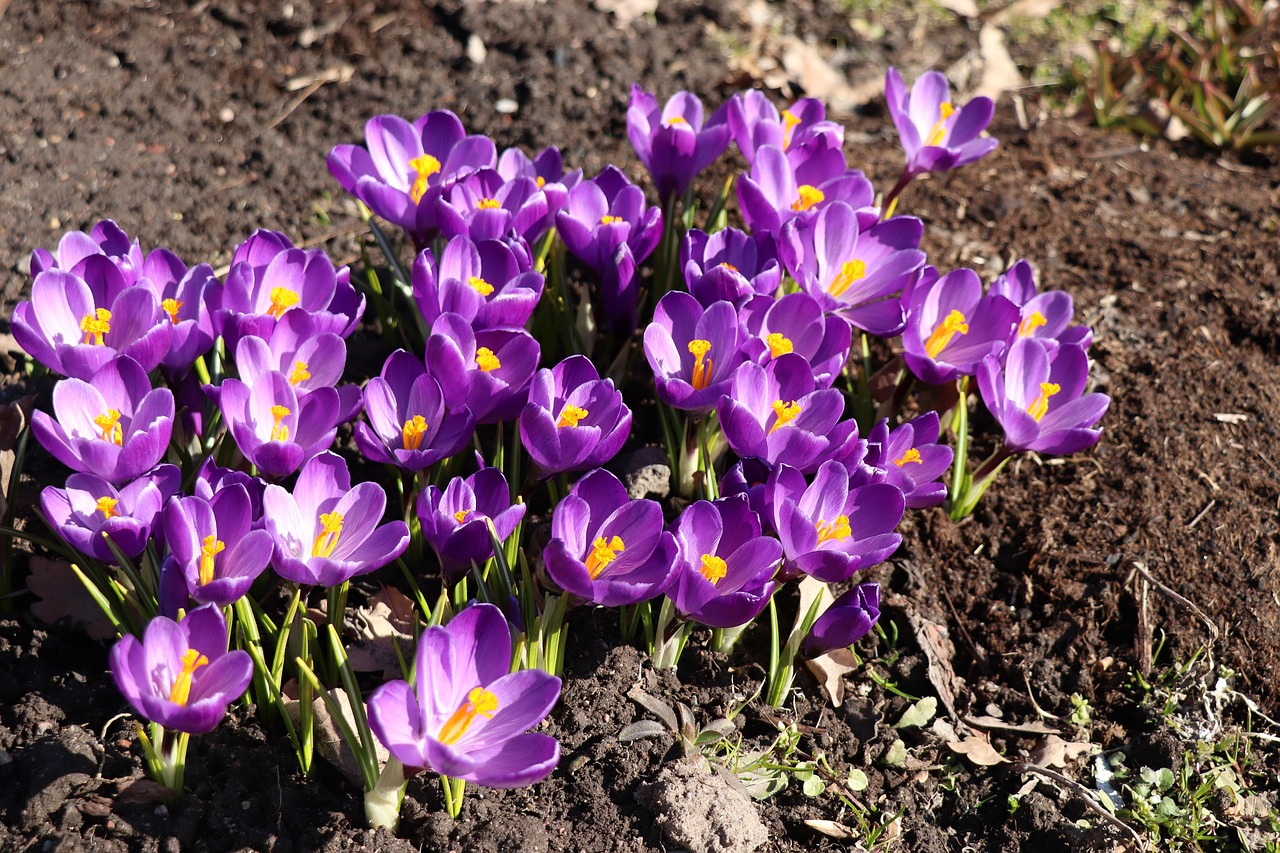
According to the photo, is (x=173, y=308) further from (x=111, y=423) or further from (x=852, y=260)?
(x=852, y=260)

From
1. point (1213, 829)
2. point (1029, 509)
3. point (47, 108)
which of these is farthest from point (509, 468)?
point (47, 108)

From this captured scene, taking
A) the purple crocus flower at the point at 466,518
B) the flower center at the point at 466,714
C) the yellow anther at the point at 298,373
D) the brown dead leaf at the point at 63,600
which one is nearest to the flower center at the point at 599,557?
the purple crocus flower at the point at 466,518

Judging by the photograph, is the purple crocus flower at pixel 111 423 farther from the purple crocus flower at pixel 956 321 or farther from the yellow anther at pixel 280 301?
the purple crocus flower at pixel 956 321

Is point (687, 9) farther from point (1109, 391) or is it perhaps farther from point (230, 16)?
point (1109, 391)

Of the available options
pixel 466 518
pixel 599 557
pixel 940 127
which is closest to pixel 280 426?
pixel 466 518

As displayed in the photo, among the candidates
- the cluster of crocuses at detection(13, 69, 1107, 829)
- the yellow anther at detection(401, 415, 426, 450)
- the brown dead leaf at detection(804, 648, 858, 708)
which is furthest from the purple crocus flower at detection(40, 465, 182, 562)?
the brown dead leaf at detection(804, 648, 858, 708)

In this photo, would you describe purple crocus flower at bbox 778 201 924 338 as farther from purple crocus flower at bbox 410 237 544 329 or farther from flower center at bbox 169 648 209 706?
flower center at bbox 169 648 209 706

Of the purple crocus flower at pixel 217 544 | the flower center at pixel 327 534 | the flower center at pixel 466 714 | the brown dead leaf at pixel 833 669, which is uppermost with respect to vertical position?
the purple crocus flower at pixel 217 544

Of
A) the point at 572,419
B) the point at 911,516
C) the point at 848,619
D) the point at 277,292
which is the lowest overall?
the point at 911,516
